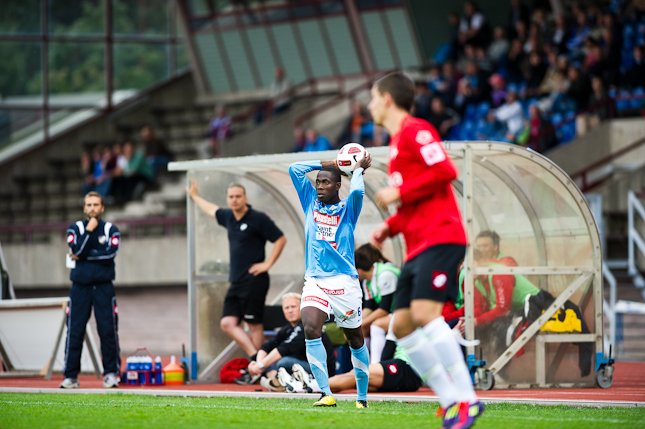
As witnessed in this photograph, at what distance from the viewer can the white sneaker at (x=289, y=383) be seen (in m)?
9.16

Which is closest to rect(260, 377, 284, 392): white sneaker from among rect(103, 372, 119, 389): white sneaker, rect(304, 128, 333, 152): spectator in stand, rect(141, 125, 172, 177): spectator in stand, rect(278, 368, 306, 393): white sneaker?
rect(278, 368, 306, 393): white sneaker

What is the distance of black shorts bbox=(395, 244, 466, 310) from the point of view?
5.32 m

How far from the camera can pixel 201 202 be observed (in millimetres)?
10953

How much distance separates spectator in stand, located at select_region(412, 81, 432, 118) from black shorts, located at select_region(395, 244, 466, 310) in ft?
44.8

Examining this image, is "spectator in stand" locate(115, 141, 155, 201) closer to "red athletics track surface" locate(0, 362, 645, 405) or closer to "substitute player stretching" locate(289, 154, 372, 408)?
"red athletics track surface" locate(0, 362, 645, 405)

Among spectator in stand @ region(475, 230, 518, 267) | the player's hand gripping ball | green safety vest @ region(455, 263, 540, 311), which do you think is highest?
the player's hand gripping ball

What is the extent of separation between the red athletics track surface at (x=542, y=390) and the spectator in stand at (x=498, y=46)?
966 cm

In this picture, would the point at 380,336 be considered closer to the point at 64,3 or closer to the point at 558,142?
the point at 558,142

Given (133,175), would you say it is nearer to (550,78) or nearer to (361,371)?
(550,78)

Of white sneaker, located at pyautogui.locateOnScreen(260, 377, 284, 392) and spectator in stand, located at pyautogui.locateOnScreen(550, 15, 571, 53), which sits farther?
spectator in stand, located at pyautogui.locateOnScreen(550, 15, 571, 53)

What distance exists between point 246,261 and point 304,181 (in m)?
3.09

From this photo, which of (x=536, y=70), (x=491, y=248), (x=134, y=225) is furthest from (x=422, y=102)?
(x=491, y=248)

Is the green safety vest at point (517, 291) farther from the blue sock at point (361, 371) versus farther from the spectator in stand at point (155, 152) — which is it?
the spectator in stand at point (155, 152)

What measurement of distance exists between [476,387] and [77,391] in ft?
14.3
